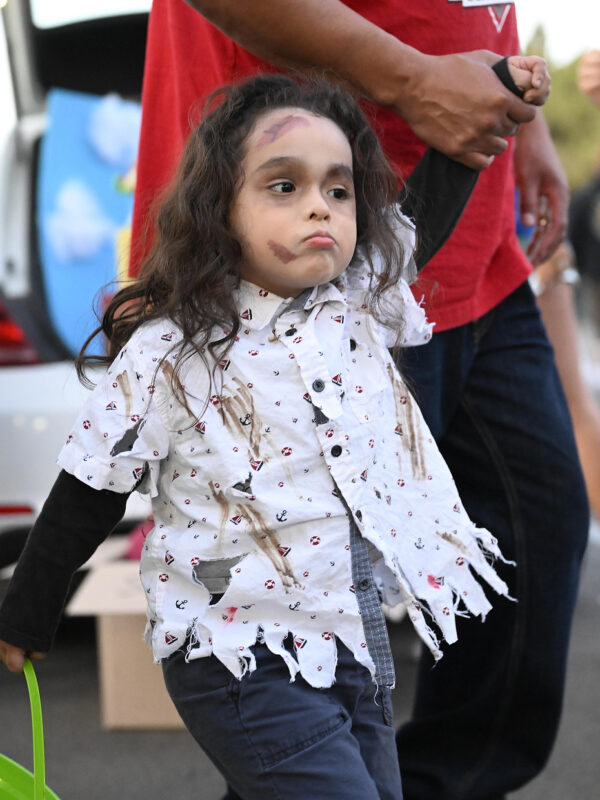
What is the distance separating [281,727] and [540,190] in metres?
1.27

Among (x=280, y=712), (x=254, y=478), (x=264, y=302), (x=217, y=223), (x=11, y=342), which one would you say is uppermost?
(x=217, y=223)

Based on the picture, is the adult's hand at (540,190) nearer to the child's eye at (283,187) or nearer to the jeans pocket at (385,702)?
the child's eye at (283,187)

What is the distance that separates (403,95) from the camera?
160 centimetres

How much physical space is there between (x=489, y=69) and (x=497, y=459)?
2.44 ft

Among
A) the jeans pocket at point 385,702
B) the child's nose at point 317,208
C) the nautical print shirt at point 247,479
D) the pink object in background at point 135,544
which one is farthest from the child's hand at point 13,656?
the pink object in background at point 135,544

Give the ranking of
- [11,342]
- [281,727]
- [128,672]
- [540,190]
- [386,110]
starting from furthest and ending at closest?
1. [11,342]
2. [128,672]
3. [540,190]
4. [386,110]
5. [281,727]

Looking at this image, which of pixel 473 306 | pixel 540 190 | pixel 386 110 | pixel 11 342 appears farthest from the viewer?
pixel 11 342

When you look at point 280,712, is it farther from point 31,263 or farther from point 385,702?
point 31,263

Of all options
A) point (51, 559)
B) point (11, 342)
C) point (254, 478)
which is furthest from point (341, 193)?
point (11, 342)

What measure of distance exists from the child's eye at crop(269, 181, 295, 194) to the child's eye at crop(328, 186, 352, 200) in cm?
7

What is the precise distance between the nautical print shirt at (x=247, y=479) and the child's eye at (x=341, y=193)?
16 centimetres

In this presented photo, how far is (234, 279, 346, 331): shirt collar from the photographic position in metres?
1.52

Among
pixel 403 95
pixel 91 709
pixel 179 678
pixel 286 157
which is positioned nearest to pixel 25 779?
pixel 179 678

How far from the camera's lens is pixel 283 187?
1.50 metres
